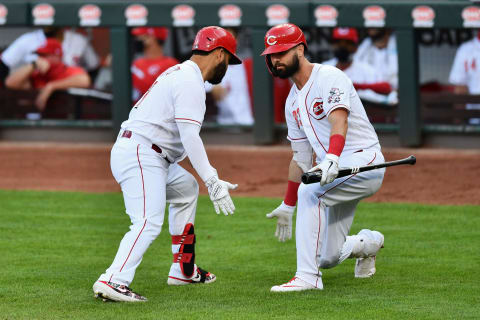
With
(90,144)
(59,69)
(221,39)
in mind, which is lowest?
(90,144)

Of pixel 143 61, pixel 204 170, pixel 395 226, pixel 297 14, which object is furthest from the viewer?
pixel 143 61

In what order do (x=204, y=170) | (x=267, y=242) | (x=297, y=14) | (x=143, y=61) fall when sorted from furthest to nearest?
(x=143, y=61) < (x=297, y=14) < (x=267, y=242) < (x=204, y=170)

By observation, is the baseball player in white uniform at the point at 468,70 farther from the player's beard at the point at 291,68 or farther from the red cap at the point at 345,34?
the player's beard at the point at 291,68

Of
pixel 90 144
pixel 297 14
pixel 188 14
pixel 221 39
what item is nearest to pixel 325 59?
pixel 297 14

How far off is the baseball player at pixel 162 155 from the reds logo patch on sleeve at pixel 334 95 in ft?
2.33

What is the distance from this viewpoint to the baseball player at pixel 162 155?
5.57 m

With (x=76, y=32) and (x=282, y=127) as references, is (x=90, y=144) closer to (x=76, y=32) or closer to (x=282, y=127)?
(x=76, y=32)

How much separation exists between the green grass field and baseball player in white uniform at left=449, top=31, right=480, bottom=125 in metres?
3.25

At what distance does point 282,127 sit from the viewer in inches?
504

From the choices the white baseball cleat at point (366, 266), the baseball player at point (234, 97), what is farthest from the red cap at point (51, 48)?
the white baseball cleat at point (366, 266)

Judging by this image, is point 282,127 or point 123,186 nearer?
point 123,186

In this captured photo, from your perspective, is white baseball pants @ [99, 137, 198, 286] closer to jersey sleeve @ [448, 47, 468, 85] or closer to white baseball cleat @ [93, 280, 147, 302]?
white baseball cleat @ [93, 280, 147, 302]

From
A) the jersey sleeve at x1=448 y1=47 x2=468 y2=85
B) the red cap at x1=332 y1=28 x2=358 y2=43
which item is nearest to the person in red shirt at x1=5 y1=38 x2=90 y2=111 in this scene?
the red cap at x1=332 y1=28 x2=358 y2=43

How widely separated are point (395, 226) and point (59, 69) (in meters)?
6.88
